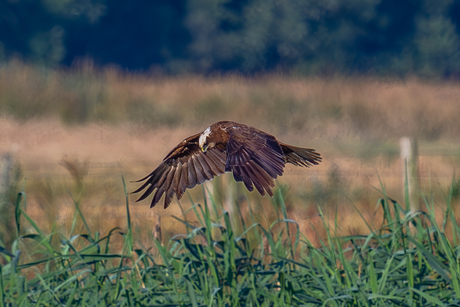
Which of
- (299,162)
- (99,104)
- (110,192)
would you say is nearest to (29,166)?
(99,104)

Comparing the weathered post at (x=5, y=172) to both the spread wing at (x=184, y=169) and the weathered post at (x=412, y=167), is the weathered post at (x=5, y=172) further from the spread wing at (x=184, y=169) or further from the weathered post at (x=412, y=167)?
the weathered post at (x=412, y=167)

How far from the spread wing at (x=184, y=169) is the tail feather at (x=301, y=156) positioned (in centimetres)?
46

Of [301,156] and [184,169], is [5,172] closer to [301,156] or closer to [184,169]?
[184,169]

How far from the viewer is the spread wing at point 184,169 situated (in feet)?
12.1

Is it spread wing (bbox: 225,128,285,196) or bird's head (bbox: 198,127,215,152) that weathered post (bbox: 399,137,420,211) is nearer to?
bird's head (bbox: 198,127,215,152)

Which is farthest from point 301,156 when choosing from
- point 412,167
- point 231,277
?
point 412,167

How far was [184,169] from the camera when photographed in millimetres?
3834

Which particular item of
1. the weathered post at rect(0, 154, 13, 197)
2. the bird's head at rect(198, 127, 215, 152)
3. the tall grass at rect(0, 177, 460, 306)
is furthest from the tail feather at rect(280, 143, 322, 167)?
the weathered post at rect(0, 154, 13, 197)

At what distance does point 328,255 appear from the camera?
2771 mm

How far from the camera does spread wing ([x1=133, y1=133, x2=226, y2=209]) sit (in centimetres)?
368

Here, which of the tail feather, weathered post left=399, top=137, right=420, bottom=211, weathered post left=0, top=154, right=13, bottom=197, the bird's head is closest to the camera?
the bird's head

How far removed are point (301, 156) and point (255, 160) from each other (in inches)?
39.7

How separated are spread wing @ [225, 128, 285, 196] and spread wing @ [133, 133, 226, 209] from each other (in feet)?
2.03

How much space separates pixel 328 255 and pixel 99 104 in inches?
225
